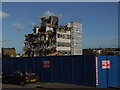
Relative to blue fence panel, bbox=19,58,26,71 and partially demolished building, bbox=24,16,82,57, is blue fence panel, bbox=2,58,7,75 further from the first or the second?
partially demolished building, bbox=24,16,82,57

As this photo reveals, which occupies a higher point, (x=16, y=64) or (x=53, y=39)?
(x=53, y=39)

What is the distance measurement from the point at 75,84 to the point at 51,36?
74024 millimetres

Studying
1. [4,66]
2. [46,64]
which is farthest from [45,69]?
[4,66]

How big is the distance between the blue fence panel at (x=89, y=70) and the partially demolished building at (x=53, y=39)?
69978 millimetres

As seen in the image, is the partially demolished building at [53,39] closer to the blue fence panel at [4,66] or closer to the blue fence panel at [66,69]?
the blue fence panel at [4,66]

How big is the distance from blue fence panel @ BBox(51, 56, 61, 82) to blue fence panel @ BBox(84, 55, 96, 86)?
11.8ft

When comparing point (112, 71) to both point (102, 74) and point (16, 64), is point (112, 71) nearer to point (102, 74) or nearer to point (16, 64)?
point (102, 74)

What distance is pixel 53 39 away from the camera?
95750 mm

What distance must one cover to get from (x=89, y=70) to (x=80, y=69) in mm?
1230

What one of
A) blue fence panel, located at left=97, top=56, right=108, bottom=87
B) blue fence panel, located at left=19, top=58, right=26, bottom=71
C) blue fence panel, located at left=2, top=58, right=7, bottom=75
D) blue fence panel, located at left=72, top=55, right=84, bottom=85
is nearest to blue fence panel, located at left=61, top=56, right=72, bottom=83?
blue fence panel, located at left=72, top=55, right=84, bottom=85

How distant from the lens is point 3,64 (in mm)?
33000

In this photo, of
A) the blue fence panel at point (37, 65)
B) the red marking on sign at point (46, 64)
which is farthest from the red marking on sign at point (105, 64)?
the blue fence panel at point (37, 65)

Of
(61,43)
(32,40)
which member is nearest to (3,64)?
(61,43)

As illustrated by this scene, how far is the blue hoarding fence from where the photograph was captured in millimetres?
22062
